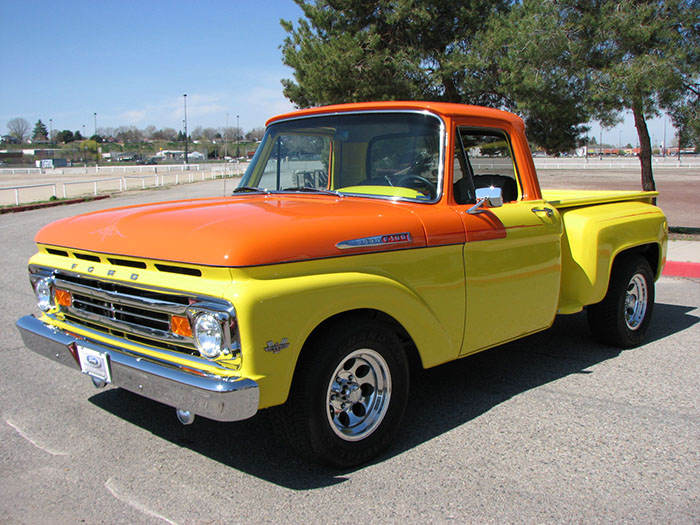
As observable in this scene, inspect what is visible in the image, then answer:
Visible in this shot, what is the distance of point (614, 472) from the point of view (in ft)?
10.5

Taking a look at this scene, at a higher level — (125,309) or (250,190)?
(250,190)

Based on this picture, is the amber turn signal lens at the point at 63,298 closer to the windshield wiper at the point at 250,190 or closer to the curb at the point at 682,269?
the windshield wiper at the point at 250,190

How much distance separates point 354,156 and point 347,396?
5.46 feet

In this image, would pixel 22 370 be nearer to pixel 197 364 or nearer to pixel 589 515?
pixel 197 364

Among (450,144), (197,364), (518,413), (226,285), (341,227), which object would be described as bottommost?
(518,413)

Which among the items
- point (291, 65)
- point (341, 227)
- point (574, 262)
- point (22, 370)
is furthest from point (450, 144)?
point (291, 65)

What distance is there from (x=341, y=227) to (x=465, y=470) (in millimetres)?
1420

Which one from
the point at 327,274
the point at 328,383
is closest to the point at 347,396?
the point at 328,383

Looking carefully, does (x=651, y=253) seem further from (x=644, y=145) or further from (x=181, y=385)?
(x=644, y=145)

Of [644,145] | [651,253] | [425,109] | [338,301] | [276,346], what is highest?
[425,109]

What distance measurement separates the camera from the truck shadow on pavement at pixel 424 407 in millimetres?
3301

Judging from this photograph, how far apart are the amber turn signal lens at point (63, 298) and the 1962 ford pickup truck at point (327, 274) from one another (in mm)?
15

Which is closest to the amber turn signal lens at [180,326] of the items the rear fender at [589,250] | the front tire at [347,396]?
the front tire at [347,396]

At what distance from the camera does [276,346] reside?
9.05 feet
